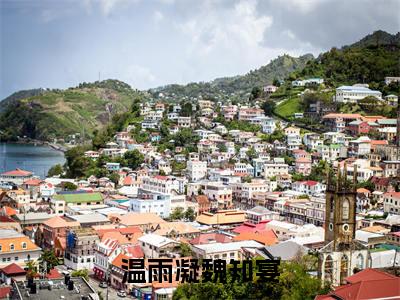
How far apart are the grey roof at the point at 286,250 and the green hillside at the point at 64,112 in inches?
1473

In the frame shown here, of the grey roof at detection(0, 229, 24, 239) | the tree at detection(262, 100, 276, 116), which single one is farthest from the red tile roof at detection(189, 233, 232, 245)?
the tree at detection(262, 100, 276, 116)

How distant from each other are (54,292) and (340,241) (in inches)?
145

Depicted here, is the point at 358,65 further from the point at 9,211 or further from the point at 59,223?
the point at 59,223

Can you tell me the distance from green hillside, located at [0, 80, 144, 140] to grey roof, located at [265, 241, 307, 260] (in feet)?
123

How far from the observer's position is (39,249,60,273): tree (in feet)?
36.3

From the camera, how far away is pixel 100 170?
72.4 feet

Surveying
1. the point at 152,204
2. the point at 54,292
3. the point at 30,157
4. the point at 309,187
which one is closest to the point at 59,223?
the point at 152,204

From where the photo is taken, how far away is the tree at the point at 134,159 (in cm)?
2269

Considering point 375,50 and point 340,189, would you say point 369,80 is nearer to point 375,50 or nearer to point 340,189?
point 375,50

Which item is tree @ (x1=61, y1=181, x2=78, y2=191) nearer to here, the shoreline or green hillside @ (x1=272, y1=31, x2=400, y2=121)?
green hillside @ (x1=272, y1=31, x2=400, y2=121)

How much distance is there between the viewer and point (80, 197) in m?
17.4

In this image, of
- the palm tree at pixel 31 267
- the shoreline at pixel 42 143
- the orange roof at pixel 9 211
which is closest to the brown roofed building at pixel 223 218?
the orange roof at pixel 9 211

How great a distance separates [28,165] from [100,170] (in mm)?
10204

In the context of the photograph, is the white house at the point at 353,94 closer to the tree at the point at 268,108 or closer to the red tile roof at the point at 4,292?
the tree at the point at 268,108
